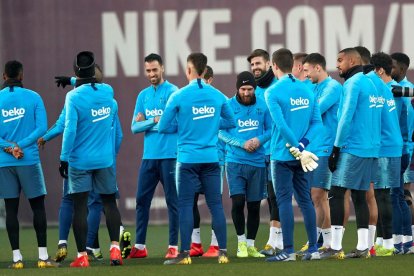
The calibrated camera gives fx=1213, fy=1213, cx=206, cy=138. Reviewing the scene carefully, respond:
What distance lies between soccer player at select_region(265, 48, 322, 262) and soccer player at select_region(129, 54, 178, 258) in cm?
155

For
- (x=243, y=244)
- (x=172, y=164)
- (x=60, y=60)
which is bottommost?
(x=243, y=244)

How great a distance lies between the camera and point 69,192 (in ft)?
36.8

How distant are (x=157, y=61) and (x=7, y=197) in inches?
84.1

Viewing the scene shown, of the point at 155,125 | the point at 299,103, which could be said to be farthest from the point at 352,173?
the point at 155,125

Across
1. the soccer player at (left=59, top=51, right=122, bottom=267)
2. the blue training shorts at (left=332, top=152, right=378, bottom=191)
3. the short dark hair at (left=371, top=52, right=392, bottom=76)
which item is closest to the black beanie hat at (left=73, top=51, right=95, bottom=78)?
the soccer player at (left=59, top=51, right=122, bottom=267)

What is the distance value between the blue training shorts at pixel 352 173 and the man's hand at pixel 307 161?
414 mm

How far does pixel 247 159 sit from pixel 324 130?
2.80 feet

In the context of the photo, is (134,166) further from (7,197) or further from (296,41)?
(7,197)

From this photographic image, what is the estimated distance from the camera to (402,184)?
40.8 feet

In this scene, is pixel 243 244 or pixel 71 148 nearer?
pixel 71 148

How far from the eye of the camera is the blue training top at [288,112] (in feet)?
36.2

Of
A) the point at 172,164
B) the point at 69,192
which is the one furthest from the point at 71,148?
the point at 172,164

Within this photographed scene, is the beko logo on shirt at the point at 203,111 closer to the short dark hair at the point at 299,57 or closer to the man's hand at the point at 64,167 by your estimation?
the man's hand at the point at 64,167

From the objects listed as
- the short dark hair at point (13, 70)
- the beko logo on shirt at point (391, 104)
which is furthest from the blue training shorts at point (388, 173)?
the short dark hair at point (13, 70)
